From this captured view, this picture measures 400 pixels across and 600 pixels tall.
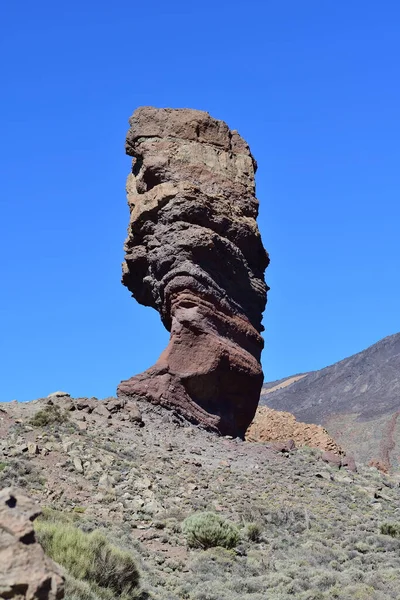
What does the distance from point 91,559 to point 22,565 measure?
382 centimetres

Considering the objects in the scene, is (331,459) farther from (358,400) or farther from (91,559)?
(358,400)

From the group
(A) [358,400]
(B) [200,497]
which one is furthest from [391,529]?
(A) [358,400]

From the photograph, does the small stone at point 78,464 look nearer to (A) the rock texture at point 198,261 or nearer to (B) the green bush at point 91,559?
(A) the rock texture at point 198,261

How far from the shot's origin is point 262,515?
50.9 ft

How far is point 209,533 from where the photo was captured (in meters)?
13.2

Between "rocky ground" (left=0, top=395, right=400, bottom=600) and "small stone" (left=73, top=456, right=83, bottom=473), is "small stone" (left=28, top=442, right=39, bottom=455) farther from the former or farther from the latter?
"small stone" (left=73, top=456, right=83, bottom=473)

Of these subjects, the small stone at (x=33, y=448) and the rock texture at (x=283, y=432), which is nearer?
the small stone at (x=33, y=448)

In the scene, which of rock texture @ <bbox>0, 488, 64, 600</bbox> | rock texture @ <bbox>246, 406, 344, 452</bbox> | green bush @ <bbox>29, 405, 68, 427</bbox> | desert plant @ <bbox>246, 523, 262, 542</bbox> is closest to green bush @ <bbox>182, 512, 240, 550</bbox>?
desert plant @ <bbox>246, 523, 262, 542</bbox>

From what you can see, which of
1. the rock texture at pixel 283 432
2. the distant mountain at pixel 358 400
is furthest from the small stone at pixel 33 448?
the distant mountain at pixel 358 400

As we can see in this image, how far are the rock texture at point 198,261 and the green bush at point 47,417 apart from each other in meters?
2.61

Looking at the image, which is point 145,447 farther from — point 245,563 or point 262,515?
point 245,563

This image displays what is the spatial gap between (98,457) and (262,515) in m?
3.60

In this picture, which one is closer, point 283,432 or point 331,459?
point 331,459

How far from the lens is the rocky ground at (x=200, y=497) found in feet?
38.6
